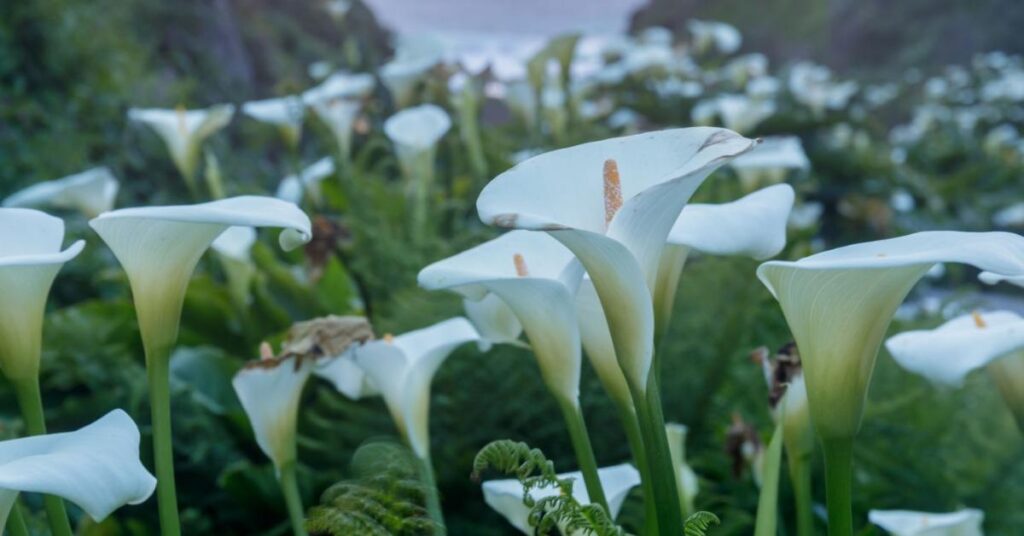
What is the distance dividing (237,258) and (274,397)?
346 millimetres

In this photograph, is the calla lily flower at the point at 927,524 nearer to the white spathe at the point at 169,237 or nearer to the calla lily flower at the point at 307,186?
the white spathe at the point at 169,237

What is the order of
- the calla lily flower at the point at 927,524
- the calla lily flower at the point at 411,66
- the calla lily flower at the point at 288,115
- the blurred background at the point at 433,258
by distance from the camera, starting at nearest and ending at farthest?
the calla lily flower at the point at 927,524
the blurred background at the point at 433,258
the calla lily flower at the point at 288,115
the calla lily flower at the point at 411,66

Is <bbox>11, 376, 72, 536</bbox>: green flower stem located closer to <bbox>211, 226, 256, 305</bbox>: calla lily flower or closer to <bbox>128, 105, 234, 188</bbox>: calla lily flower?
<bbox>211, 226, 256, 305</bbox>: calla lily flower

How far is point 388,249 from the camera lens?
834 mm

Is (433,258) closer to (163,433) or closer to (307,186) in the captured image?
(307,186)

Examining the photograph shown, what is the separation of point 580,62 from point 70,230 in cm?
128

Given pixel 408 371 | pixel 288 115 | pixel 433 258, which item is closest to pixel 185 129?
pixel 288 115

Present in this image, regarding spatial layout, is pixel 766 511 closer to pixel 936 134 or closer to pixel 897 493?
pixel 897 493

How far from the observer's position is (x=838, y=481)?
317 millimetres

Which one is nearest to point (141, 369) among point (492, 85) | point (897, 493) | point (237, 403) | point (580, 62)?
point (237, 403)

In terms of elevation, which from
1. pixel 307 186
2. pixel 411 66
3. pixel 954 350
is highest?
pixel 954 350

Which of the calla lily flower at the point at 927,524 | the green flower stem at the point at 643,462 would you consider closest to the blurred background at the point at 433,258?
the calla lily flower at the point at 927,524

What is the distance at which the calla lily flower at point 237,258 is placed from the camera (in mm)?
735

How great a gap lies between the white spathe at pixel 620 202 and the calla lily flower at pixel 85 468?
12 cm
